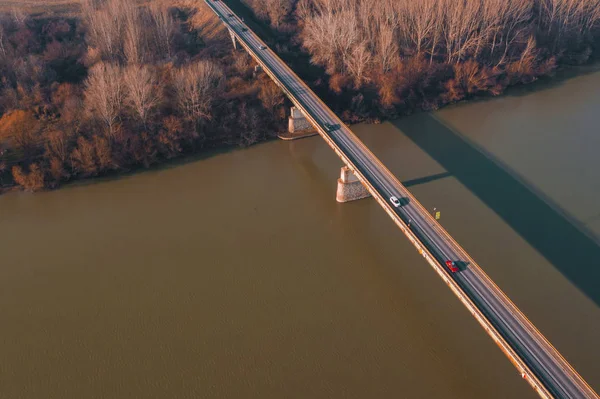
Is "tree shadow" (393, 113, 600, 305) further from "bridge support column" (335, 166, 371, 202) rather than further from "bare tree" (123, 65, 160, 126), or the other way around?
"bare tree" (123, 65, 160, 126)

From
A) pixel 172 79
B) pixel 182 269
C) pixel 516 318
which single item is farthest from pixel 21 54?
pixel 516 318

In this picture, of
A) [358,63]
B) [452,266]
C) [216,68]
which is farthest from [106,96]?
[452,266]

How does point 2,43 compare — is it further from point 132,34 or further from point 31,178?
point 31,178

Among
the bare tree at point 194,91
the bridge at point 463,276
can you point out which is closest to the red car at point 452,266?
the bridge at point 463,276

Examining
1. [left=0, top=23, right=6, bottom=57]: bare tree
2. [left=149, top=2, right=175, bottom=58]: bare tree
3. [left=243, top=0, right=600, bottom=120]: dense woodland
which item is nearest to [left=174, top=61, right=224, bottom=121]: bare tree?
[left=149, top=2, right=175, bottom=58]: bare tree

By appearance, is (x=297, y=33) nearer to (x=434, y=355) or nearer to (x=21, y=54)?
(x=21, y=54)

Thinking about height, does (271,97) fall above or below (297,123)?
above

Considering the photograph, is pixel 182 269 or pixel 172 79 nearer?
pixel 182 269
